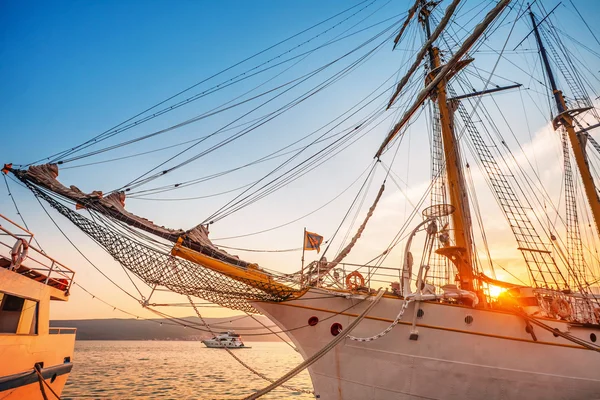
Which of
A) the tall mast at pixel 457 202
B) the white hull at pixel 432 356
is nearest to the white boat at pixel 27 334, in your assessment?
the white hull at pixel 432 356

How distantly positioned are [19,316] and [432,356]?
470 inches

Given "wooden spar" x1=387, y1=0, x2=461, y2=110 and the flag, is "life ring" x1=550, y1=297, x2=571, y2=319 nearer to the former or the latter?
the flag

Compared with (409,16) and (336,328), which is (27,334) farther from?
(409,16)

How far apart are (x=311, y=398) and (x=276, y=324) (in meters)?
11.1

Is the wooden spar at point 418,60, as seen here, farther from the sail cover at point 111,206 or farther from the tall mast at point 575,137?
the sail cover at point 111,206

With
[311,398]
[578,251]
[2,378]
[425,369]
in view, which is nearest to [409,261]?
[425,369]

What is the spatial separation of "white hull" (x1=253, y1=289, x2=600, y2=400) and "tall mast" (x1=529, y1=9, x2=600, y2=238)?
12.9 metres

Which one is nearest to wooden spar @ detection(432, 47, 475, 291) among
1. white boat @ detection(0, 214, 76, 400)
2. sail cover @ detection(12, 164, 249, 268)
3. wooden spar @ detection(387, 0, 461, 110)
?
wooden spar @ detection(387, 0, 461, 110)

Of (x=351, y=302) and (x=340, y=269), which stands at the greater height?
(x=340, y=269)

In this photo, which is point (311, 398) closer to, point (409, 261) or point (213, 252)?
point (409, 261)

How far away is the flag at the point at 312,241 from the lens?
28.9 feet

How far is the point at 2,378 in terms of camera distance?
7145mm

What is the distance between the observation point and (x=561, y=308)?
33.2 feet

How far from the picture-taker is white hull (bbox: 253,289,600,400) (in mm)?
7891
